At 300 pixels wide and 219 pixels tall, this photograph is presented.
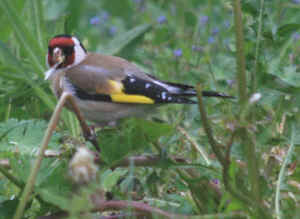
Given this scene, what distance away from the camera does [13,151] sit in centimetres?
183

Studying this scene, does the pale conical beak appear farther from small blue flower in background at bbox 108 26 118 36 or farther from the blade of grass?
small blue flower in background at bbox 108 26 118 36

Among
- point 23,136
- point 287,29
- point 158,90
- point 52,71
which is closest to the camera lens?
point 23,136

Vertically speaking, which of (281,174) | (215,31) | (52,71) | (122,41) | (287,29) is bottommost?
(215,31)

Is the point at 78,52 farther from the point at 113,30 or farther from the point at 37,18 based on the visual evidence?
the point at 113,30

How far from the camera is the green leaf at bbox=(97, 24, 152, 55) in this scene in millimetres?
3525

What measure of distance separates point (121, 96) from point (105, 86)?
0.13m

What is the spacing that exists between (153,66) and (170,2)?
1.43m

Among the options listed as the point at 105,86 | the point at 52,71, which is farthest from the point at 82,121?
the point at 52,71

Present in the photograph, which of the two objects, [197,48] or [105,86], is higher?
[105,86]

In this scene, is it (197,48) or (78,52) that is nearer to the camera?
(78,52)

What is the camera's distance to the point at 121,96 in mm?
2467

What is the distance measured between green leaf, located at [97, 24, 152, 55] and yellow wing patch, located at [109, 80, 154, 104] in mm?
1011

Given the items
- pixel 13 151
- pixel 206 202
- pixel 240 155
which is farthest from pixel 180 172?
pixel 13 151

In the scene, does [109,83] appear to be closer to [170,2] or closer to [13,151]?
[13,151]
